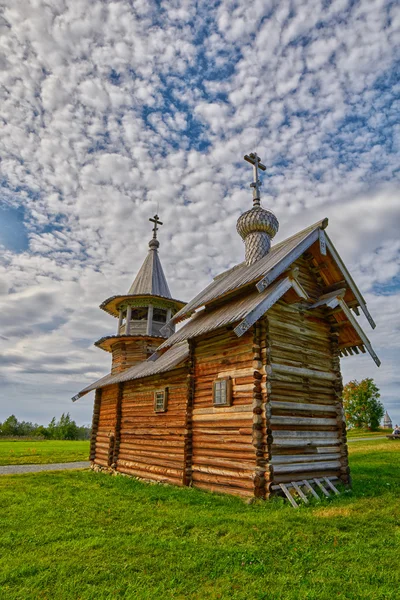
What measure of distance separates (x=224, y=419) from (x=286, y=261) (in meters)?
5.20

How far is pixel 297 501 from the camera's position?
9.80 m

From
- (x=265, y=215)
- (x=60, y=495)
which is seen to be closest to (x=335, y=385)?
(x=265, y=215)

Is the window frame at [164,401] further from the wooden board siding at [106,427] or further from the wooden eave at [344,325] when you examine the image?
the wooden eave at [344,325]

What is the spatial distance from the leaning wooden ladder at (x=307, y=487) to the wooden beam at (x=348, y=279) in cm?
560

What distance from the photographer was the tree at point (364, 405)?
52938mm

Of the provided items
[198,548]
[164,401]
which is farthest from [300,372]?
[198,548]

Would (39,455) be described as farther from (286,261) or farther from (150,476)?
(286,261)

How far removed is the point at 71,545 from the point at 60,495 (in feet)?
18.5

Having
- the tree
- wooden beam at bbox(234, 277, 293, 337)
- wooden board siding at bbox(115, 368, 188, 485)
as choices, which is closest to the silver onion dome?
wooden beam at bbox(234, 277, 293, 337)

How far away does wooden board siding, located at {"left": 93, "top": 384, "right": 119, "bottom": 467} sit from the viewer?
64.2ft

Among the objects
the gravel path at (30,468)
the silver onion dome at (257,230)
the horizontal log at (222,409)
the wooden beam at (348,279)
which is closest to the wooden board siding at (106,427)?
the gravel path at (30,468)

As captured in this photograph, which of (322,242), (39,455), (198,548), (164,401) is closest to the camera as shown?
(198,548)

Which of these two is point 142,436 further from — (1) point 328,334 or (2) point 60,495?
(1) point 328,334

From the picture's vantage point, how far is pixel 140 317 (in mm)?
26516
